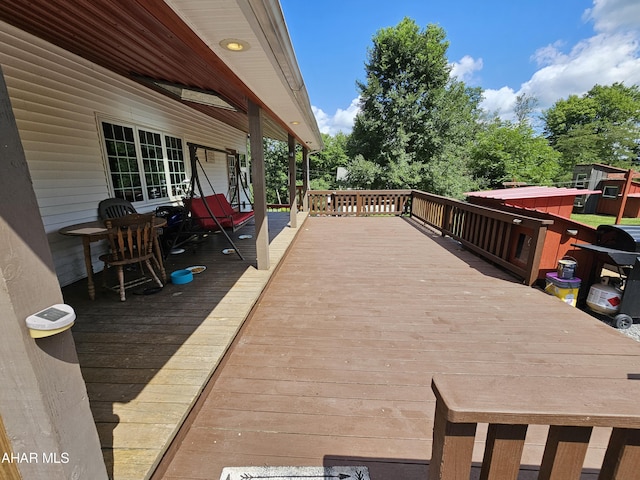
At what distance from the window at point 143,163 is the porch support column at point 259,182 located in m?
2.01

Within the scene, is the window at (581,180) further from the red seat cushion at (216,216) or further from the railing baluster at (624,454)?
the railing baluster at (624,454)

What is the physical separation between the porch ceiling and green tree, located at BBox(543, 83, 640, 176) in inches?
1018

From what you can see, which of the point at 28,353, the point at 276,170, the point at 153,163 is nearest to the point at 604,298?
the point at 28,353

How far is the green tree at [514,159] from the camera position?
51.8 feet

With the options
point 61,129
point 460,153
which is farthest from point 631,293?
point 460,153

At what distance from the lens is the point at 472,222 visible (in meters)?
4.61

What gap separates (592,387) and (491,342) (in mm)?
1795

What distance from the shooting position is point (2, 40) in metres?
2.34

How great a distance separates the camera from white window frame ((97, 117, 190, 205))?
11.6 ft

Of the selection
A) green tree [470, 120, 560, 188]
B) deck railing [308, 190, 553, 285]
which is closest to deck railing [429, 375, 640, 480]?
deck railing [308, 190, 553, 285]

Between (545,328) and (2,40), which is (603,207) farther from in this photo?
(2,40)

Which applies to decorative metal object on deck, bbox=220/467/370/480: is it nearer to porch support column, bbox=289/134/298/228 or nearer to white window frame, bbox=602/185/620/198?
porch support column, bbox=289/134/298/228

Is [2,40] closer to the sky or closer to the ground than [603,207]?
closer to the sky

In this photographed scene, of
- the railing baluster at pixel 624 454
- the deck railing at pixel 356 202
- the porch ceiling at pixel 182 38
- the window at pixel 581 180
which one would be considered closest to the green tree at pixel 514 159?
the window at pixel 581 180
